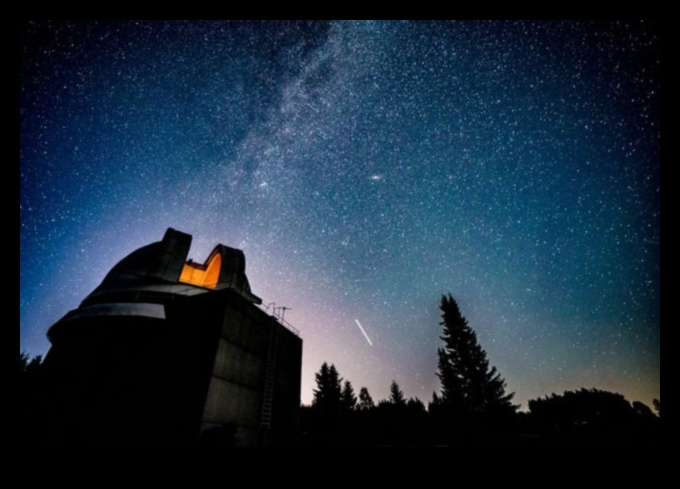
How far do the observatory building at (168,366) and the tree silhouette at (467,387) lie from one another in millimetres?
19994

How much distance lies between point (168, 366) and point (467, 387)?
30.0 m

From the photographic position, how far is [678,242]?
72.4 inches

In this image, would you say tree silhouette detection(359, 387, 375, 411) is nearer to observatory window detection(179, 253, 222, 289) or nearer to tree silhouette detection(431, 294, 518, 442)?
tree silhouette detection(431, 294, 518, 442)

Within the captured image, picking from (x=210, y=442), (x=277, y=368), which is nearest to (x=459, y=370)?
(x=277, y=368)

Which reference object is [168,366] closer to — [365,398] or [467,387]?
[467,387]

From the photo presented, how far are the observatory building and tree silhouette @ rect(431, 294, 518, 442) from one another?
65.6 ft

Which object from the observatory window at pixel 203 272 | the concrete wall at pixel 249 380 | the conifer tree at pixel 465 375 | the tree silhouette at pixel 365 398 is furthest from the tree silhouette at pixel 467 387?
the tree silhouette at pixel 365 398

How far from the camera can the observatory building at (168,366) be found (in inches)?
538

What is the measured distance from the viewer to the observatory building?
1366 cm

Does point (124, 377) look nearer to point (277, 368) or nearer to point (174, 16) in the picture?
point (277, 368)

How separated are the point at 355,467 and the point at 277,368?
1971 cm

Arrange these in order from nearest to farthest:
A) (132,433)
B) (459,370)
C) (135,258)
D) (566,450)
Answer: (566,450) < (132,433) < (135,258) < (459,370)

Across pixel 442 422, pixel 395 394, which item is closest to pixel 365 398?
pixel 395 394

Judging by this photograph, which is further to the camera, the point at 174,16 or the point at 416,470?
the point at 174,16
